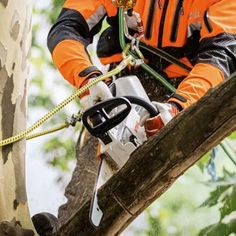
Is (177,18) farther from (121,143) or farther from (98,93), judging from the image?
Result: (121,143)

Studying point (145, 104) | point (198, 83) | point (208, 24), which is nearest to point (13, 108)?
point (145, 104)

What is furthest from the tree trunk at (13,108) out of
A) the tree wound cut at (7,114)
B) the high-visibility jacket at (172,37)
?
the high-visibility jacket at (172,37)

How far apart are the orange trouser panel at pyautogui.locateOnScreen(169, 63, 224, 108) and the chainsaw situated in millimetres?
142

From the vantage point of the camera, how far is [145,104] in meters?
1.81

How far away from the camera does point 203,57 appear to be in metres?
2.10

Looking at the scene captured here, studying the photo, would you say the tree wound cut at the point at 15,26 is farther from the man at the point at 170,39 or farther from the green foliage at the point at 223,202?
the green foliage at the point at 223,202

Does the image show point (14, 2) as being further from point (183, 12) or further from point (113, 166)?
point (183, 12)

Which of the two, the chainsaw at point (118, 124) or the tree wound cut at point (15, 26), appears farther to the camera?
the tree wound cut at point (15, 26)

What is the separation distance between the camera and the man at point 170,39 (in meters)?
2.03

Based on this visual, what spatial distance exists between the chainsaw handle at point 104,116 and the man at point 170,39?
0.14 meters

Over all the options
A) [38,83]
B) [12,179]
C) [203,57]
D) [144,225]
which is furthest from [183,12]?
[38,83]

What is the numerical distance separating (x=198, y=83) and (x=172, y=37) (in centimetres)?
40

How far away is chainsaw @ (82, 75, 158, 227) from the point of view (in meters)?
1.72

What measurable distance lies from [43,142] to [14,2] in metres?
3.49
